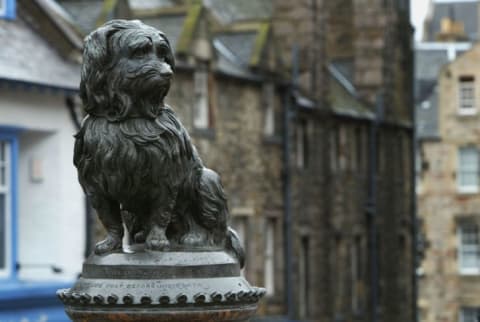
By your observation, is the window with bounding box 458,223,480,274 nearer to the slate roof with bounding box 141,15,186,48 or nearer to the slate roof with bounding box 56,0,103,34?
the slate roof with bounding box 141,15,186,48

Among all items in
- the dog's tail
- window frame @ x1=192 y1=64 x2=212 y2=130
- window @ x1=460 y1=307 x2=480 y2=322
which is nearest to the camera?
the dog's tail

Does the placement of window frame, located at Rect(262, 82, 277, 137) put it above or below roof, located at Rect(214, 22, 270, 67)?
below

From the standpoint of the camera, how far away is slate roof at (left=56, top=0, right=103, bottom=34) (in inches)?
993

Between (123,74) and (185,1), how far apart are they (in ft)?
89.6

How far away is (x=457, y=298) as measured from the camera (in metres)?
54.7

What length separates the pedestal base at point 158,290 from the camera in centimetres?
539

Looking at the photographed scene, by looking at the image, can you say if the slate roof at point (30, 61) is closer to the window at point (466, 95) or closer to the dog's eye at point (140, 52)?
the dog's eye at point (140, 52)

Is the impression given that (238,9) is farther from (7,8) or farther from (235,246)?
(235,246)

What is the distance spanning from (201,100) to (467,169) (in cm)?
2824

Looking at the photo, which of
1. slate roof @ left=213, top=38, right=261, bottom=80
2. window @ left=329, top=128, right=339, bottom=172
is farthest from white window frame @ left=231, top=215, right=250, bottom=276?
window @ left=329, top=128, right=339, bottom=172

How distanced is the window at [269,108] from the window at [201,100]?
3122mm

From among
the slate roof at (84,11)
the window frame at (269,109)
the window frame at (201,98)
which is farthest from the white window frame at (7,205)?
the window frame at (269,109)

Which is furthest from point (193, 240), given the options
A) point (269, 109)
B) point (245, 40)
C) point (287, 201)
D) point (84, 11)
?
point (287, 201)

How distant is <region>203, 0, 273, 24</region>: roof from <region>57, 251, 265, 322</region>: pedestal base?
2988 centimetres
